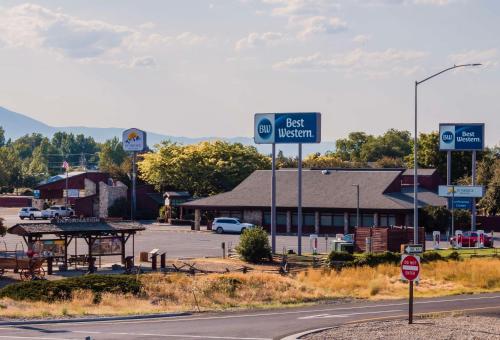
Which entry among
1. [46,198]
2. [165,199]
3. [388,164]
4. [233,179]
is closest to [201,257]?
[165,199]

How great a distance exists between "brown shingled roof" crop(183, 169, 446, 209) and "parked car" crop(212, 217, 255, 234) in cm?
369

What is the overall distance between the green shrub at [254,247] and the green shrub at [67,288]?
17111mm

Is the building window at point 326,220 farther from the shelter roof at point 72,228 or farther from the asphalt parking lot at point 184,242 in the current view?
the shelter roof at point 72,228

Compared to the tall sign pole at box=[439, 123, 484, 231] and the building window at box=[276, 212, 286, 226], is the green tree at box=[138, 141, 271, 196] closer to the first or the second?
the building window at box=[276, 212, 286, 226]

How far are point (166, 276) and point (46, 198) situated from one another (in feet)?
277

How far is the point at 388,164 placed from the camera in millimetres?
170375

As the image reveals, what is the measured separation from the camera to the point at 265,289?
1843 inches

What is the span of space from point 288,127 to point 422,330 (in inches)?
1499

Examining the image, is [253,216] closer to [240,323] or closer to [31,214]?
[31,214]

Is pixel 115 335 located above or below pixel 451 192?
below

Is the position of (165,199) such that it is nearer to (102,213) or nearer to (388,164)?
(102,213)

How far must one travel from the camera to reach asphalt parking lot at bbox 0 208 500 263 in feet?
228

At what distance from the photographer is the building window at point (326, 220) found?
9219cm

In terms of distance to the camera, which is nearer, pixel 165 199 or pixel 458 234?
pixel 458 234
